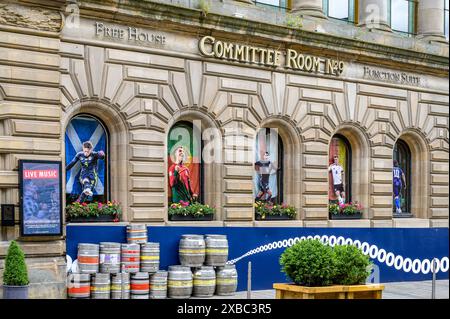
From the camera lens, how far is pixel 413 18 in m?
30.8

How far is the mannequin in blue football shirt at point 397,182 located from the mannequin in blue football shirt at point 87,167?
11.3 meters

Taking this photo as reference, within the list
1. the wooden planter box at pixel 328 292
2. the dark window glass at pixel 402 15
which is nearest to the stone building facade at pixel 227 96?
the dark window glass at pixel 402 15

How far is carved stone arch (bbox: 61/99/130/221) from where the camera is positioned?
21.5 m

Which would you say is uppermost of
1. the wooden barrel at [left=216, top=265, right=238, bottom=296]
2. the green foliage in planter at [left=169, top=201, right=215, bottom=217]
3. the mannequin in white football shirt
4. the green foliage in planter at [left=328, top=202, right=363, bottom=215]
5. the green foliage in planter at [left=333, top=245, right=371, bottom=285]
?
the mannequin in white football shirt

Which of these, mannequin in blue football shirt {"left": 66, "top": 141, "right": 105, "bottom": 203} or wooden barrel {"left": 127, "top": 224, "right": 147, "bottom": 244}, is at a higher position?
mannequin in blue football shirt {"left": 66, "top": 141, "right": 105, "bottom": 203}

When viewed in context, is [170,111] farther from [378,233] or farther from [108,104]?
[378,233]

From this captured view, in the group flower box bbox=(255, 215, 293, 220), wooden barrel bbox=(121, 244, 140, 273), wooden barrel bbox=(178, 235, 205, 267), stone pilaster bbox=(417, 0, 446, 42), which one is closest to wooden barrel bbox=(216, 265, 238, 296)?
wooden barrel bbox=(178, 235, 205, 267)

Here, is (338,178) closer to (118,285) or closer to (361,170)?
(361,170)

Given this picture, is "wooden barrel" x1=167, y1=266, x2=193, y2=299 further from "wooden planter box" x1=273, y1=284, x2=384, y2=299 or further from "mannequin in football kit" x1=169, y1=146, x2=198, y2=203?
"wooden planter box" x1=273, y1=284, x2=384, y2=299

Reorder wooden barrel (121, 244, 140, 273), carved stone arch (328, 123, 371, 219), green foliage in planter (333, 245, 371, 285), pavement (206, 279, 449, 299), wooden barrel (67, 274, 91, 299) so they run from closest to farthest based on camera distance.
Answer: green foliage in planter (333, 245, 371, 285), wooden barrel (67, 274, 91, 299), wooden barrel (121, 244, 140, 273), pavement (206, 279, 449, 299), carved stone arch (328, 123, 371, 219)
